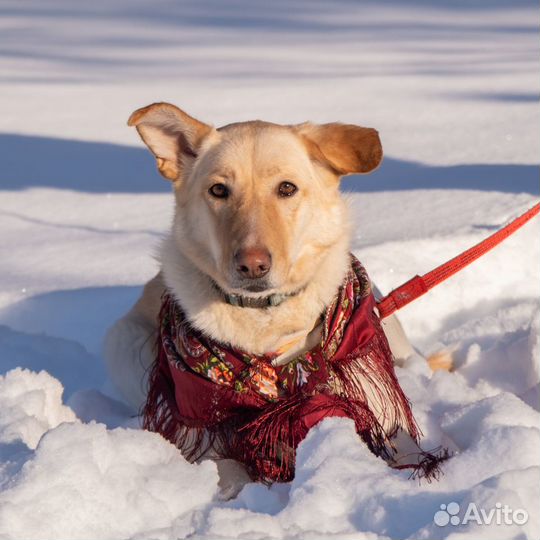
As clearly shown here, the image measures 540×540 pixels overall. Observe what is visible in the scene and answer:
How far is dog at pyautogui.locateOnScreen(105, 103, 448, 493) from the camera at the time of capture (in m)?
2.84

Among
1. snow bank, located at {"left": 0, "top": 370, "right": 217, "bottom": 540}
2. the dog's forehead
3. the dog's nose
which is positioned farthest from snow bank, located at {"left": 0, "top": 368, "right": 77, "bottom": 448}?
the dog's forehead

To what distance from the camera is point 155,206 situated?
5.87m

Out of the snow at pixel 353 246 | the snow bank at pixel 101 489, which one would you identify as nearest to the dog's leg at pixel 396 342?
the snow at pixel 353 246

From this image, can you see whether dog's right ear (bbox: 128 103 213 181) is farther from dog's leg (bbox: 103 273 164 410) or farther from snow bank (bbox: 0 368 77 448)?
snow bank (bbox: 0 368 77 448)

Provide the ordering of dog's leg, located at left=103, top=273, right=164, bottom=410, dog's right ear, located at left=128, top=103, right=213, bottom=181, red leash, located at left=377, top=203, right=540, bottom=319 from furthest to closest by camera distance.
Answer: dog's leg, located at left=103, top=273, right=164, bottom=410 < red leash, located at left=377, top=203, right=540, bottom=319 < dog's right ear, located at left=128, top=103, right=213, bottom=181

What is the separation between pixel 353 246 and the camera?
4.69 metres

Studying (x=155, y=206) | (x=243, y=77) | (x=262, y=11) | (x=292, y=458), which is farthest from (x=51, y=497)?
(x=262, y=11)

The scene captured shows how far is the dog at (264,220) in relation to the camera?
284 centimetres

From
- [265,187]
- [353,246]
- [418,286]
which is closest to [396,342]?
[418,286]

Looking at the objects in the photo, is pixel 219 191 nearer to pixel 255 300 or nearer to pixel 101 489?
pixel 255 300

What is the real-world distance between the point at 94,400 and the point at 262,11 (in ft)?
36.9

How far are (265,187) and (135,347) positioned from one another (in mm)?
973

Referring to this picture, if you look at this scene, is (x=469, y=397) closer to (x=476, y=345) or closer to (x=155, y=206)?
(x=476, y=345)

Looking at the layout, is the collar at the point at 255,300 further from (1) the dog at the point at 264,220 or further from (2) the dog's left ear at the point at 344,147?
(2) the dog's left ear at the point at 344,147
